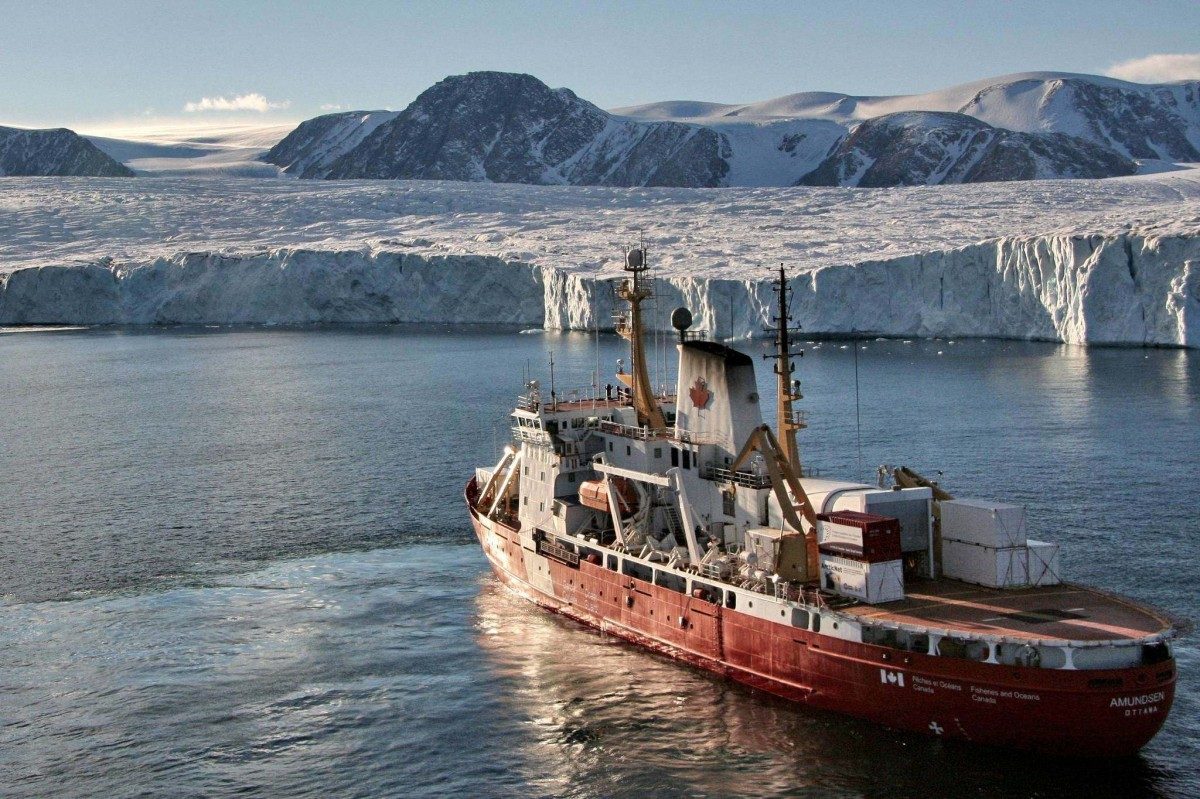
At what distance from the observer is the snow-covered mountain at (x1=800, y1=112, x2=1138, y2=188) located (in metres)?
164

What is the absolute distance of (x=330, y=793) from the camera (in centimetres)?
2312

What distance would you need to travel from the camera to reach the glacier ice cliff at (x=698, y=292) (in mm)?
80812

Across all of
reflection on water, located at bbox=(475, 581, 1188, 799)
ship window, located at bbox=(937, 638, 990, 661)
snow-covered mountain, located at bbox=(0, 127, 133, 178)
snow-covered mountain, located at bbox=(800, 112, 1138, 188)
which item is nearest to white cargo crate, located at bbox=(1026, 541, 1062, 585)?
ship window, located at bbox=(937, 638, 990, 661)

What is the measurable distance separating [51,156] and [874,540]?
200 metres

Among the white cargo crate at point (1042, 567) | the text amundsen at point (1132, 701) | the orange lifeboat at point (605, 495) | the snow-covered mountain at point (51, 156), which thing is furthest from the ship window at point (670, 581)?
the snow-covered mountain at point (51, 156)

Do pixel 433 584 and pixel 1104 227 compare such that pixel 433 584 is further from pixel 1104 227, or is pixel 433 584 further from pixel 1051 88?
pixel 1051 88

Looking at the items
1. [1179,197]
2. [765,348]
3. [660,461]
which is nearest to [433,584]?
[660,461]

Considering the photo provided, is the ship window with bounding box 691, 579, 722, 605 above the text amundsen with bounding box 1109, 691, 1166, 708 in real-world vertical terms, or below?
above

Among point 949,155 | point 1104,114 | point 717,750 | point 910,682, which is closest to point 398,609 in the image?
point 717,750

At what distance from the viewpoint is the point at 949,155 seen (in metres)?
177

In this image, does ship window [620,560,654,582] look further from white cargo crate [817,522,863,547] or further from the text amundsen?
the text amundsen

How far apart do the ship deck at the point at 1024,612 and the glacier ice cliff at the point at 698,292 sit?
34355 millimetres

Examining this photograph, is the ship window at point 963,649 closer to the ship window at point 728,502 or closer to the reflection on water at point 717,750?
the reflection on water at point 717,750

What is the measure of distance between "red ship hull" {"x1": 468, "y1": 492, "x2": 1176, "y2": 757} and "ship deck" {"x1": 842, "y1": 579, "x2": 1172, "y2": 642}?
71cm
